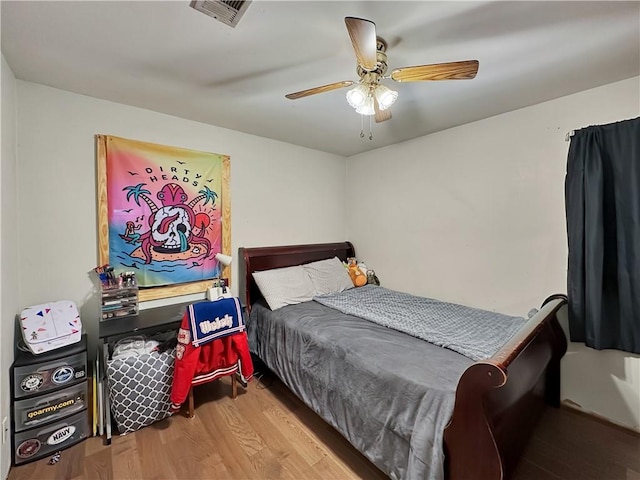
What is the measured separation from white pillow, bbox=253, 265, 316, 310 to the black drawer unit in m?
1.34

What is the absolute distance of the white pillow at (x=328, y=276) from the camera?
2998mm

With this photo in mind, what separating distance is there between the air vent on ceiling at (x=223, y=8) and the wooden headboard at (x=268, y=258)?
6.31ft

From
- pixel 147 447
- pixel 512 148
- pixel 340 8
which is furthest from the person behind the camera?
pixel 512 148

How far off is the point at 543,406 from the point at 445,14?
2575 mm


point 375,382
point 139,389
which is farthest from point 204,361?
point 375,382

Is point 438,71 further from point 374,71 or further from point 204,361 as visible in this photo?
point 204,361

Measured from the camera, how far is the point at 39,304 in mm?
1921

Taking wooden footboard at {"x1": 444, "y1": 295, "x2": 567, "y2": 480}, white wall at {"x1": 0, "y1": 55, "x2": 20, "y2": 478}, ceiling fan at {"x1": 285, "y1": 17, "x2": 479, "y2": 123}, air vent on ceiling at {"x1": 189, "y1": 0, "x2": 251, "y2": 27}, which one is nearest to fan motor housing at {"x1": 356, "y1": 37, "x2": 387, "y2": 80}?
ceiling fan at {"x1": 285, "y1": 17, "x2": 479, "y2": 123}

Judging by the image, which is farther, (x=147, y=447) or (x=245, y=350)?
(x=245, y=350)

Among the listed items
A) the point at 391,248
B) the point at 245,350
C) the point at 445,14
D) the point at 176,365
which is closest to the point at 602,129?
the point at 445,14

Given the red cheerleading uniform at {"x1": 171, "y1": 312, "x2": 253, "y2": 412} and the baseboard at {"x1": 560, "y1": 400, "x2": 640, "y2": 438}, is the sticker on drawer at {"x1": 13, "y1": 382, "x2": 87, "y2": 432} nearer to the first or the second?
the red cheerleading uniform at {"x1": 171, "y1": 312, "x2": 253, "y2": 412}

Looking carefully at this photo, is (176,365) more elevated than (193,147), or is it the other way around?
(193,147)

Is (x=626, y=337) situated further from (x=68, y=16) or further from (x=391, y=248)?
(x=68, y=16)

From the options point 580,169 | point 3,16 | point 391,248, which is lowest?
point 391,248
